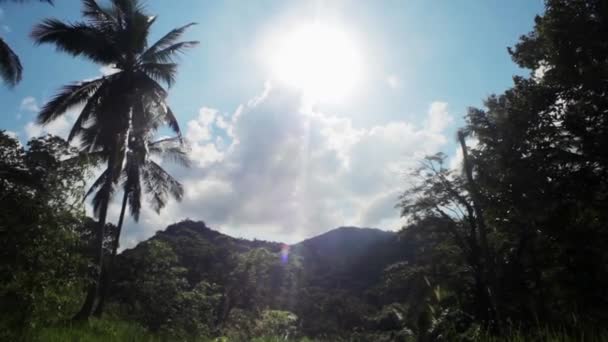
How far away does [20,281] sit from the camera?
229 inches

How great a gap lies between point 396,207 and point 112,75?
612 inches

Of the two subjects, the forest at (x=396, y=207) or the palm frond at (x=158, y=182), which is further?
the palm frond at (x=158, y=182)

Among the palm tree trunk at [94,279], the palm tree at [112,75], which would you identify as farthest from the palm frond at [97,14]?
the palm tree trunk at [94,279]

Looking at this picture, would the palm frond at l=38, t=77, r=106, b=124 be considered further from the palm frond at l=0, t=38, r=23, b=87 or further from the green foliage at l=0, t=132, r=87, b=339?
the green foliage at l=0, t=132, r=87, b=339

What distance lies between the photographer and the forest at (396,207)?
6.41 m

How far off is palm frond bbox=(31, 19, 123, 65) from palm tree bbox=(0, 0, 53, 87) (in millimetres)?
1387

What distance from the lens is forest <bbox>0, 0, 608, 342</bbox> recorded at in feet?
21.0

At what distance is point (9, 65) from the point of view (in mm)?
10867

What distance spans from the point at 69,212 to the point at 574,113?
39.6 ft

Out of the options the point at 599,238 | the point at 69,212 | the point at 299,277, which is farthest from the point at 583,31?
the point at 299,277

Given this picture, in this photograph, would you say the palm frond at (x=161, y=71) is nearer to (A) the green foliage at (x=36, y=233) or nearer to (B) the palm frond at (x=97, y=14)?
(B) the palm frond at (x=97, y=14)

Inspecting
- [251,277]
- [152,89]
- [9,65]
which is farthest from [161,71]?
[251,277]

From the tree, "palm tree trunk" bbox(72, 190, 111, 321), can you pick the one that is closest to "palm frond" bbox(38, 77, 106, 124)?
"palm tree trunk" bbox(72, 190, 111, 321)

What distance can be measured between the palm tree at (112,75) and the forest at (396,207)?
0.05 m
